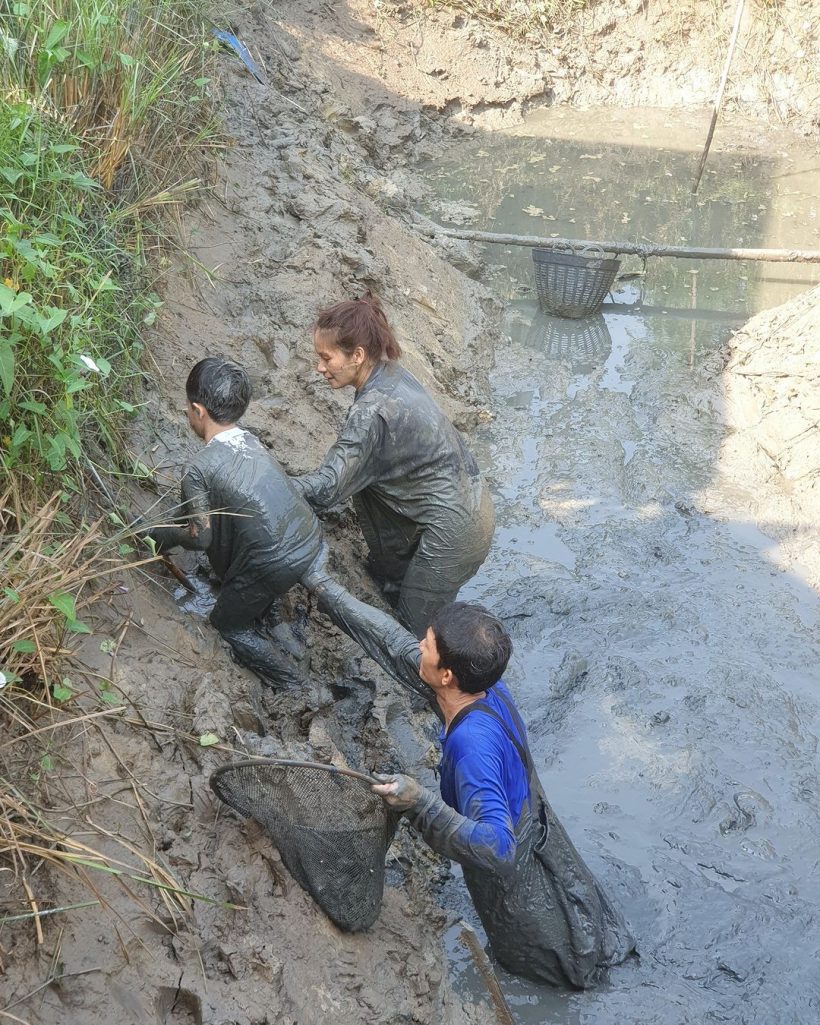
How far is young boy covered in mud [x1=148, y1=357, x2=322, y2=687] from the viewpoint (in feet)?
12.7

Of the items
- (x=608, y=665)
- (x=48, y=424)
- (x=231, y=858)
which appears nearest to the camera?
(x=231, y=858)

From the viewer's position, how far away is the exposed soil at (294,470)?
2.76 meters

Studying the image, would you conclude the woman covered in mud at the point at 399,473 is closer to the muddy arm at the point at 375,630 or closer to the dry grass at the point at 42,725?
the muddy arm at the point at 375,630

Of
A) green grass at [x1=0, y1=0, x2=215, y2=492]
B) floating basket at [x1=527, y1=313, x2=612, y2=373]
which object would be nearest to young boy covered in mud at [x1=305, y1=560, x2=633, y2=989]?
green grass at [x1=0, y1=0, x2=215, y2=492]

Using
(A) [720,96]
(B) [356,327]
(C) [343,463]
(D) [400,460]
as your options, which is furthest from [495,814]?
(A) [720,96]

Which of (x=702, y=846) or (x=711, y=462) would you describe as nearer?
(x=702, y=846)

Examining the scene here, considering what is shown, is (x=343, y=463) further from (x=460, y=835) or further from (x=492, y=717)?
(x=460, y=835)

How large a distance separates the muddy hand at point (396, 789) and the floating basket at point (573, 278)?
6.47 meters

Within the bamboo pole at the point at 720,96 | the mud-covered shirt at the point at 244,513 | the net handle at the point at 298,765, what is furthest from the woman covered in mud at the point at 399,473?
the bamboo pole at the point at 720,96

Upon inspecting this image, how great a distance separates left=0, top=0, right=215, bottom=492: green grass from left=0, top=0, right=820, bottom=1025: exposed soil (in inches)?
16.5

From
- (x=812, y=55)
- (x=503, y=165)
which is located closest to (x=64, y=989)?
(x=503, y=165)

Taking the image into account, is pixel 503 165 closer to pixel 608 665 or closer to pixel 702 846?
pixel 608 665

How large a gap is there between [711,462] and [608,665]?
7.75 ft

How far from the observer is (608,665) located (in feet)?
16.6
